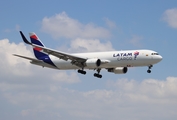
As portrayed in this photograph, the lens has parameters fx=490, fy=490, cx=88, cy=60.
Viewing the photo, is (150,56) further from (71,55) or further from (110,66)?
(71,55)

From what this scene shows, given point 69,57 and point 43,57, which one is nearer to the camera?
point 69,57

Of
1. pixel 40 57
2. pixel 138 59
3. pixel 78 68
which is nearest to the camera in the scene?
pixel 138 59

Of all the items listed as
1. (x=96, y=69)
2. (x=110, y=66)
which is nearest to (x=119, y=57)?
(x=110, y=66)

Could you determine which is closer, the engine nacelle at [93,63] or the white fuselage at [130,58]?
the white fuselage at [130,58]

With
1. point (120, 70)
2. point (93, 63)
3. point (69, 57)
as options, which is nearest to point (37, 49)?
point (69, 57)

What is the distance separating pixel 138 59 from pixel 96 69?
12437 millimetres

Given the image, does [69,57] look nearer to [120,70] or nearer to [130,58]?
[120,70]

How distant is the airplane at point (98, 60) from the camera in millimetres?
94125

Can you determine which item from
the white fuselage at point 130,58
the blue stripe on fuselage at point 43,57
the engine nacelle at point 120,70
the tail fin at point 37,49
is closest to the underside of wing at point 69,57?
the white fuselage at point 130,58

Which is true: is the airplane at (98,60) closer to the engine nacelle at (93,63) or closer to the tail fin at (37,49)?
the engine nacelle at (93,63)

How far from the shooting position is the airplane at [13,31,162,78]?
9412cm

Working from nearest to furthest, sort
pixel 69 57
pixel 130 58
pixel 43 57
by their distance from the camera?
pixel 130 58
pixel 69 57
pixel 43 57

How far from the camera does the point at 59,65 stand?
103000 mm

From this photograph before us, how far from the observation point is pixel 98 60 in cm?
9675
